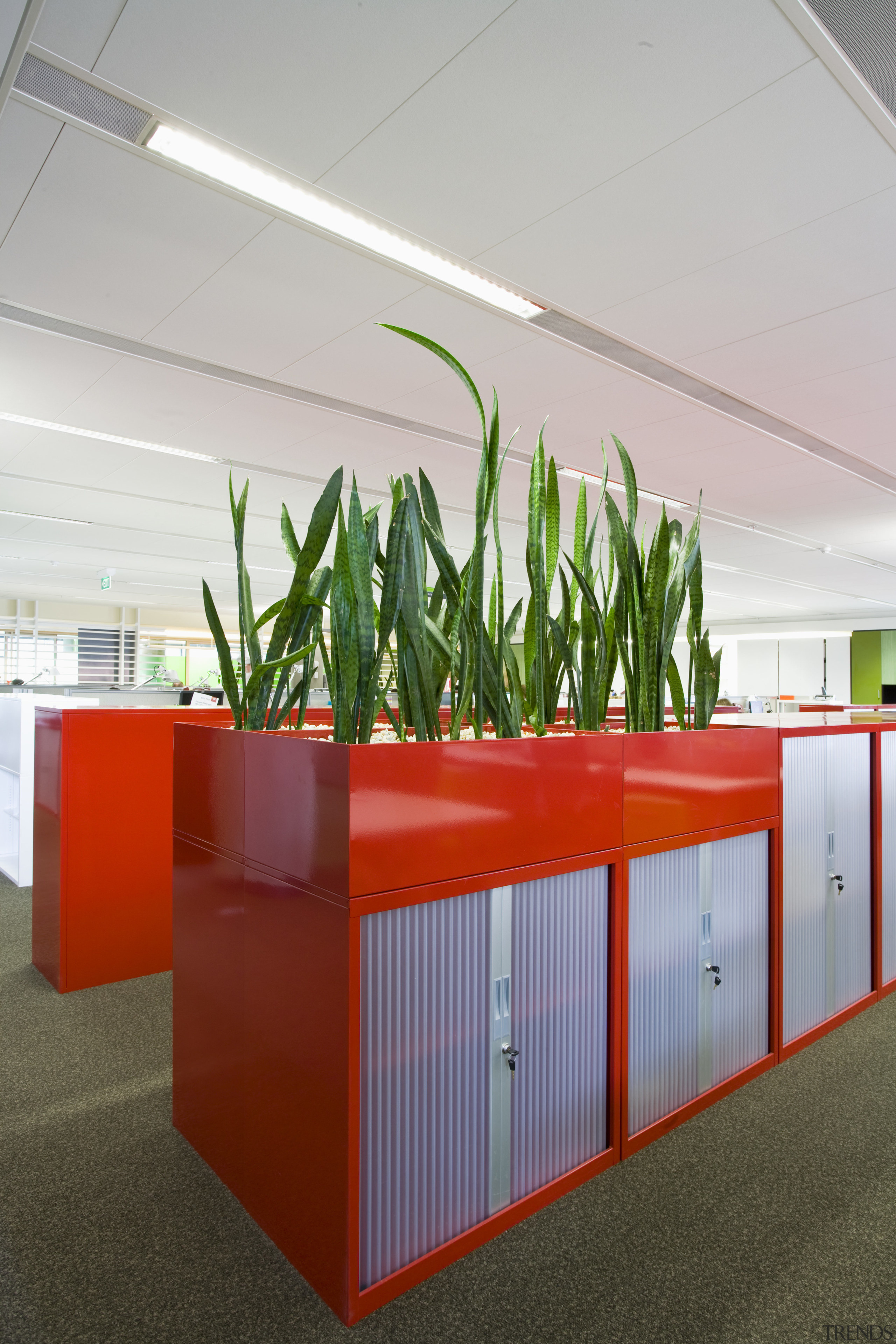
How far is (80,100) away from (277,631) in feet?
5.00

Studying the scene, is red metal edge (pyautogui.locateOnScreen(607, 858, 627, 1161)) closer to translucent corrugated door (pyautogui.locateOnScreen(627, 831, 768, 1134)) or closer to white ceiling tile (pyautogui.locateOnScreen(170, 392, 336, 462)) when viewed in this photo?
translucent corrugated door (pyautogui.locateOnScreen(627, 831, 768, 1134))

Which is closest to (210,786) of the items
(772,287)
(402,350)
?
(402,350)

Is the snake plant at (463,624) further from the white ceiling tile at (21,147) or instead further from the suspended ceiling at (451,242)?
the white ceiling tile at (21,147)

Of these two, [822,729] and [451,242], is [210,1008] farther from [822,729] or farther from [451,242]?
[451,242]

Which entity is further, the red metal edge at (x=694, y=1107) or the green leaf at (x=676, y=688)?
the green leaf at (x=676, y=688)

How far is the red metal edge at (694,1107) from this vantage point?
155cm

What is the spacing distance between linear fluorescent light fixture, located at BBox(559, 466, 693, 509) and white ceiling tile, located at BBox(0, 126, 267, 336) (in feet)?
8.84

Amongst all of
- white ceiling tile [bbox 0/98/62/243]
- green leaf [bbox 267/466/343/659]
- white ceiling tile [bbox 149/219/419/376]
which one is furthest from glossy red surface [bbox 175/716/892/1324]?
white ceiling tile [bbox 149/219/419/376]

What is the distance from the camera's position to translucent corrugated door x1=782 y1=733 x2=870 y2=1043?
6.63 ft

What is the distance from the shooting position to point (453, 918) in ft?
4.10

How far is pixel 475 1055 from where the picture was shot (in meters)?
1.28

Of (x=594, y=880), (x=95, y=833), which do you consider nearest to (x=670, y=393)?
(x=594, y=880)

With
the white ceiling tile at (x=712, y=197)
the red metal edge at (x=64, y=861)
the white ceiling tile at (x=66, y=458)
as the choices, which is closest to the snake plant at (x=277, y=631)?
the red metal edge at (x=64, y=861)

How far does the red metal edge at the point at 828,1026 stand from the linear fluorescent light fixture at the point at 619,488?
3.23m
